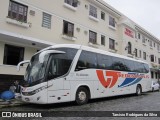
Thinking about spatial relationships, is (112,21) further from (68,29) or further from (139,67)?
(139,67)

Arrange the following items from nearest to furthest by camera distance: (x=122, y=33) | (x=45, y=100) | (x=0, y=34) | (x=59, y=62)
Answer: (x=45, y=100) → (x=59, y=62) → (x=0, y=34) → (x=122, y=33)

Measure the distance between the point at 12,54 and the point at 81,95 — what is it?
653 centimetres

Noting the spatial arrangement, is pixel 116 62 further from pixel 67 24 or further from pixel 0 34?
pixel 0 34

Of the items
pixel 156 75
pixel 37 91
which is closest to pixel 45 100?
pixel 37 91

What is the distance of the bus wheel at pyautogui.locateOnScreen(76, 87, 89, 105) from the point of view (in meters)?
10.1

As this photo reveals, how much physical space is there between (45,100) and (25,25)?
7.21m

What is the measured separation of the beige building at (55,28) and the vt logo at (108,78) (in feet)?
16.7

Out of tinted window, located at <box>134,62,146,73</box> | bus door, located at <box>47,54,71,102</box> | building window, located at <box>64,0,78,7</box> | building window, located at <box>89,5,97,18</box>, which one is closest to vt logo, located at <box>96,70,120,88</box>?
bus door, located at <box>47,54,71,102</box>

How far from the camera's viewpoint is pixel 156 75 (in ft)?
124

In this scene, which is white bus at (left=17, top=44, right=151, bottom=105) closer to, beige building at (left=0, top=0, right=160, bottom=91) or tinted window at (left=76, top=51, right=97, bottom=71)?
tinted window at (left=76, top=51, right=97, bottom=71)

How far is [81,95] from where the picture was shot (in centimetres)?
1028

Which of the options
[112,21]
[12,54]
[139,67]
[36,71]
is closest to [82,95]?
[36,71]

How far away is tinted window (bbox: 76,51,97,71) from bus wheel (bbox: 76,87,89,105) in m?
1.21

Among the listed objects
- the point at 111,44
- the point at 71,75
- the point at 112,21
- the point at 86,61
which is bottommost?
the point at 71,75
